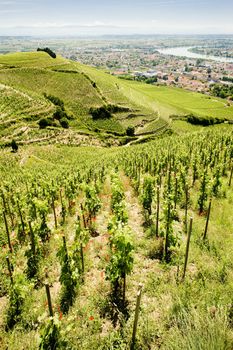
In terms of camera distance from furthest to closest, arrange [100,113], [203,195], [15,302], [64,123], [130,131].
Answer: [100,113] → [130,131] → [64,123] → [203,195] → [15,302]

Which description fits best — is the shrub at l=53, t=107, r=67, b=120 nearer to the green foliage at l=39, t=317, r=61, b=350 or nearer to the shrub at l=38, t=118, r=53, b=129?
the shrub at l=38, t=118, r=53, b=129

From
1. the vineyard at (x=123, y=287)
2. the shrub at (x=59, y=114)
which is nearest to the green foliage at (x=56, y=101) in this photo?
the shrub at (x=59, y=114)

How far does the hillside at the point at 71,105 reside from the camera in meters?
63.8

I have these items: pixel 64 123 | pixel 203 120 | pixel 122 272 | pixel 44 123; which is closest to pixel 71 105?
pixel 64 123

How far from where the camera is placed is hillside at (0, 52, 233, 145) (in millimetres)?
63750

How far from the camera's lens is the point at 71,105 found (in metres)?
79.7

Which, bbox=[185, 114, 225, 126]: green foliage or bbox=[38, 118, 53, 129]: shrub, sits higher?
bbox=[38, 118, 53, 129]: shrub

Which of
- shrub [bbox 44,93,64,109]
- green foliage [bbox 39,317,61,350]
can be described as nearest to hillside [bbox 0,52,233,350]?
green foliage [bbox 39,317,61,350]

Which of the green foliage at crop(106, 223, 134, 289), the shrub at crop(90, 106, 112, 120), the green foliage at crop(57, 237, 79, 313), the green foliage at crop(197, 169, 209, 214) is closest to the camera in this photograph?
the green foliage at crop(106, 223, 134, 289)

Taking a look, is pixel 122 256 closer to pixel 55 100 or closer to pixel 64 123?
pixel 64 123

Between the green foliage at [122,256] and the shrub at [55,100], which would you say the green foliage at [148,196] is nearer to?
the green foliage at [122,256]

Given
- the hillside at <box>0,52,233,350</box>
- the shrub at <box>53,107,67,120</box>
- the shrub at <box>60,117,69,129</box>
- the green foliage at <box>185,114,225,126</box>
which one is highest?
the hillside at <box>0,52,233,350</box>

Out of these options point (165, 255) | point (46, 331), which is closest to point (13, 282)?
point (46, 331)

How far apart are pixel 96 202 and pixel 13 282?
6.39 meters
